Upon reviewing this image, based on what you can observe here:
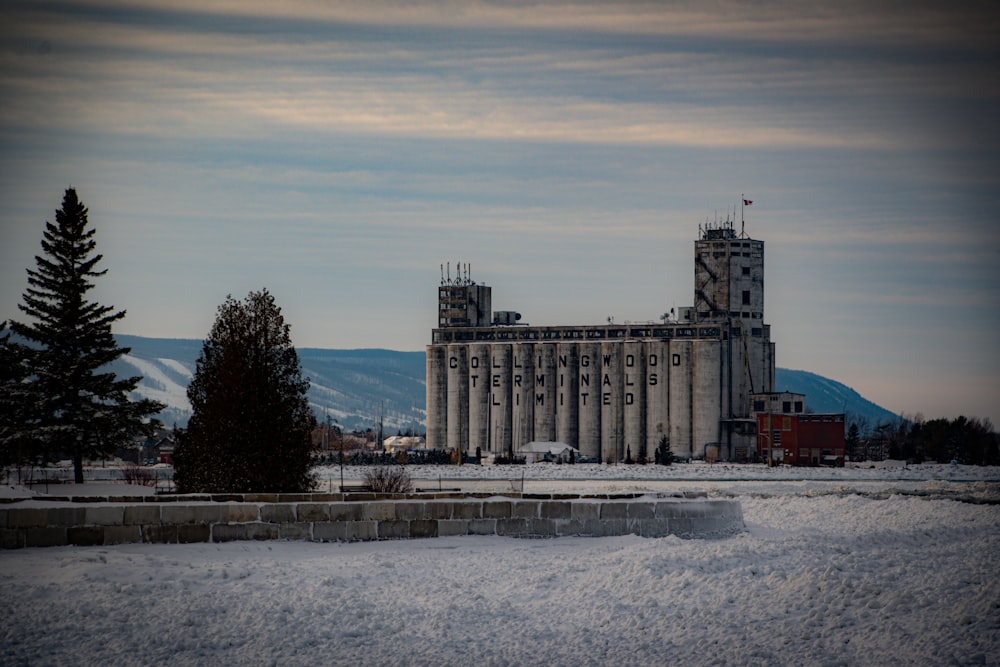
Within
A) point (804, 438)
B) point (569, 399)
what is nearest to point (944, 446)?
point (804, 438)

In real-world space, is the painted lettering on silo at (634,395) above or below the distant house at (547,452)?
above

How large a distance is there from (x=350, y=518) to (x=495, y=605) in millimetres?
5971

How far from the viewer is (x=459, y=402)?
151 m

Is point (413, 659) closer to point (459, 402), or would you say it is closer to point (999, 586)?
point (999, 586)

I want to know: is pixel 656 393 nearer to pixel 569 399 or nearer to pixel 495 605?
pixel 569 399

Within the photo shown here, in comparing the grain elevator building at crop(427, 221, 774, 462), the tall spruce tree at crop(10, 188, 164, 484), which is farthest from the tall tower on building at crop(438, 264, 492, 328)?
the tall spruce tree at crop(10, 188, 164, 484)

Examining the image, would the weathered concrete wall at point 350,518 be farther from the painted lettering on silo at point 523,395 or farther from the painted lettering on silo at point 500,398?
the painted lettering on silo at point 500,398

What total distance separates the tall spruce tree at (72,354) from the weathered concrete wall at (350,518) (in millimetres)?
38048

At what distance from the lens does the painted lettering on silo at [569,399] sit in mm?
145875

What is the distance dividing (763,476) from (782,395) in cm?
3910

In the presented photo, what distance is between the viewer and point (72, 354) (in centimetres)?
6181

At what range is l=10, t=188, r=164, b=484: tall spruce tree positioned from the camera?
6122cm

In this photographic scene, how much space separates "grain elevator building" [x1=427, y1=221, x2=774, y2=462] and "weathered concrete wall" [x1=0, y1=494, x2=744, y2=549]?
109066mm

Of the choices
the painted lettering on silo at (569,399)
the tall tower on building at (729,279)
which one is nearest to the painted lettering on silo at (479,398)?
the painted lettering on silo at (569,399)
